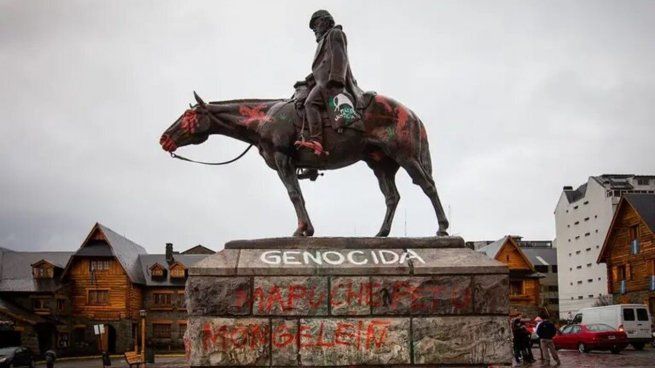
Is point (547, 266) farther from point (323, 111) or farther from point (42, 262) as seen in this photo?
point (323, 111)

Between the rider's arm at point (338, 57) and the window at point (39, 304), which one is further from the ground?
the rider's arm at point (338, 57)

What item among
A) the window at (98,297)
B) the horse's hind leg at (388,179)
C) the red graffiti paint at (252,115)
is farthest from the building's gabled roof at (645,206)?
the red graffiti paint at (252,115)

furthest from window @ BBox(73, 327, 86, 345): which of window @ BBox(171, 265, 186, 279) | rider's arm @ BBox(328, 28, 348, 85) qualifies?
rider's arm @ BBox(328, 28, 348, 85)

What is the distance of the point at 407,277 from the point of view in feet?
27.6

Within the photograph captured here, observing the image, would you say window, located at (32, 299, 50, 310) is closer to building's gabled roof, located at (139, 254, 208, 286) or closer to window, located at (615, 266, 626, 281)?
building's gabled roof, located at (139, 254, 208, 286)

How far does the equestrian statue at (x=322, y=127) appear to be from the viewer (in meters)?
9.49

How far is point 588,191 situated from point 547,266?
46.3 ft

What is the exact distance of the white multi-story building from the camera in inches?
2446

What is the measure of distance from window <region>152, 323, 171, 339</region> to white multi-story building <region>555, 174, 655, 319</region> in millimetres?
33172

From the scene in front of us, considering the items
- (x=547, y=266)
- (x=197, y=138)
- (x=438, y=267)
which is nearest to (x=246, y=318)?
(x=438, y=267)

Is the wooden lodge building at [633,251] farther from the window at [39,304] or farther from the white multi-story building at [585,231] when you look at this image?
the window at [39,304]

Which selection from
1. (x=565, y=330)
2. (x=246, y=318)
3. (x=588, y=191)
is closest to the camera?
(x=246, y=318)

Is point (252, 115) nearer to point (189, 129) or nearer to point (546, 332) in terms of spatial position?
point (189, 129)

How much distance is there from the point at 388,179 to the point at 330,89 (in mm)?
1680
